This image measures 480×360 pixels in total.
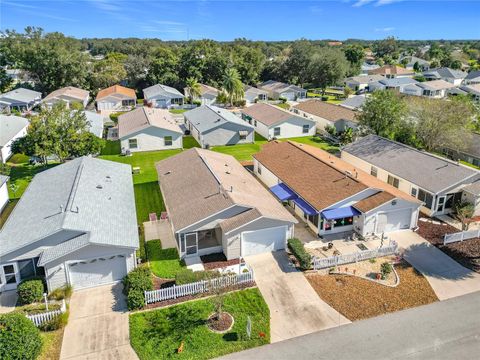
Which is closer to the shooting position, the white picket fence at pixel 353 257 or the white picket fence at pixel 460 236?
the white picket fence at pixel 353 257

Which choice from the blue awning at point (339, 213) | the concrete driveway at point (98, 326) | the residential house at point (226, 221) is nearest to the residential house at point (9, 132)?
the residential house at point (226, 221)

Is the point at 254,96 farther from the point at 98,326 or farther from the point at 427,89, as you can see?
the point at 98,326

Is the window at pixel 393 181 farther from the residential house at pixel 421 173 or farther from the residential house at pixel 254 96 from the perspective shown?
the residential house at pixel 254 96

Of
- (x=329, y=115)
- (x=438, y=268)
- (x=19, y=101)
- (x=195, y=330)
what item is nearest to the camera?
(x=195, y=330)

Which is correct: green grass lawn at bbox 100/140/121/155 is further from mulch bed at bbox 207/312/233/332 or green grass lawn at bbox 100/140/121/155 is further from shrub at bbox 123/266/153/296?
mulch bed at bbox 207/312/233/332

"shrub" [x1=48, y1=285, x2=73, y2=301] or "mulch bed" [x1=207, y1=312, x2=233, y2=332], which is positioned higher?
"shrub" [x1=48, y1=285, x2=73, y2=301]

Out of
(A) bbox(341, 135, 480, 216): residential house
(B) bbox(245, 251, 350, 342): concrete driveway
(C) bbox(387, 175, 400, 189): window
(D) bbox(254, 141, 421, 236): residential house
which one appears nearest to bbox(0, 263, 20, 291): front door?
(B) bbox(245, 251, 350, 342): concrete driveway

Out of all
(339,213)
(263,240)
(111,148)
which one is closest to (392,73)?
(111,148)
